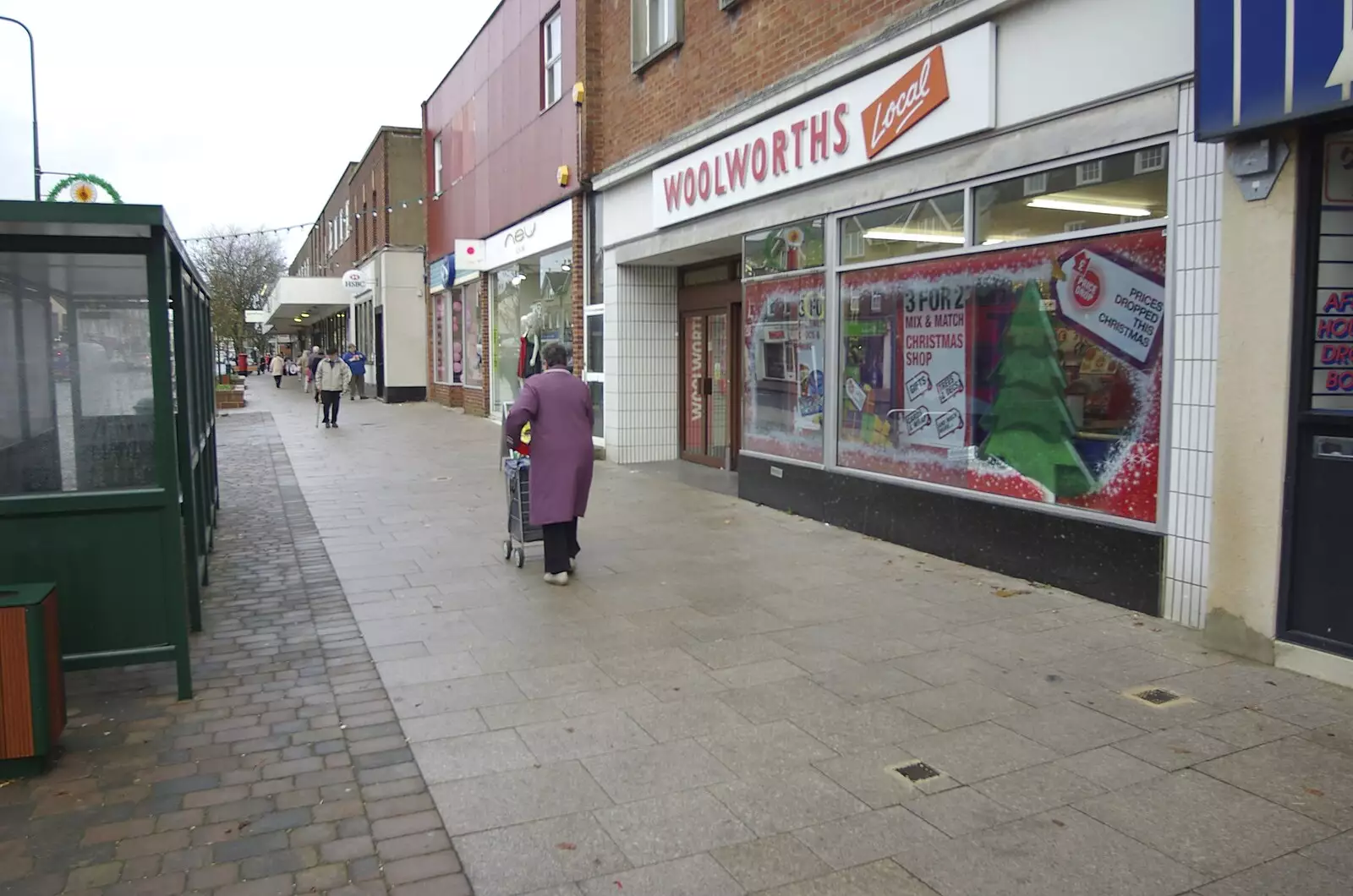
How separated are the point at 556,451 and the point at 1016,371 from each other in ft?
10.6

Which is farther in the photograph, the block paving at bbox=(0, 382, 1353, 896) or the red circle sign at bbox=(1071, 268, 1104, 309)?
the red circle sign at bbox=(1071, 268, 1104, 309)

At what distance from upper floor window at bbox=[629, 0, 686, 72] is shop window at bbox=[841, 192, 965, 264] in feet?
15.1

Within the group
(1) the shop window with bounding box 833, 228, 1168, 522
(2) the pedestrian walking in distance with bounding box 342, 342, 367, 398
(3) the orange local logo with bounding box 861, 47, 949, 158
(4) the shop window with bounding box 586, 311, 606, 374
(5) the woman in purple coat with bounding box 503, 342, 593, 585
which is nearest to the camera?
(1) the shop window with bounding box 833, 228, 1168, 522

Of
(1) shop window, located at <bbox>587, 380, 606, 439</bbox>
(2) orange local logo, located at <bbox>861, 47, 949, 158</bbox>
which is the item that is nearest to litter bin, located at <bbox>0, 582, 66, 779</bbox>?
(2) orange local logo, located at <bbox>861, 47, 949, 158</bbox>

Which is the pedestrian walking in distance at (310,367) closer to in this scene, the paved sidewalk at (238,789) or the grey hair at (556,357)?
the grey hair at (556,357)

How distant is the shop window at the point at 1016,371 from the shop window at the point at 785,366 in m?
0.42

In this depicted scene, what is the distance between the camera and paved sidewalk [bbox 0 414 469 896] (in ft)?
10.5

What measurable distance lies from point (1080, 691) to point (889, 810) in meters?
1.62

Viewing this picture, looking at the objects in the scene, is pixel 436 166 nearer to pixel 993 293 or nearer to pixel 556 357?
pixel 556 357

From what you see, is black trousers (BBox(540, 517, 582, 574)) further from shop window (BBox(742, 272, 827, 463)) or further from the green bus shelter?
shop window (BBox(742, 272, 827, 463))

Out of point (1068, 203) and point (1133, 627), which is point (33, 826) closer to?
point (1133, 627)

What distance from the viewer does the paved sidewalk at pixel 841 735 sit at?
325 centimetres

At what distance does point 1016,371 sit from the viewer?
22.8 ft

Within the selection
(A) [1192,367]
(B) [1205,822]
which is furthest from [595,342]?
(B) [1205,822]
